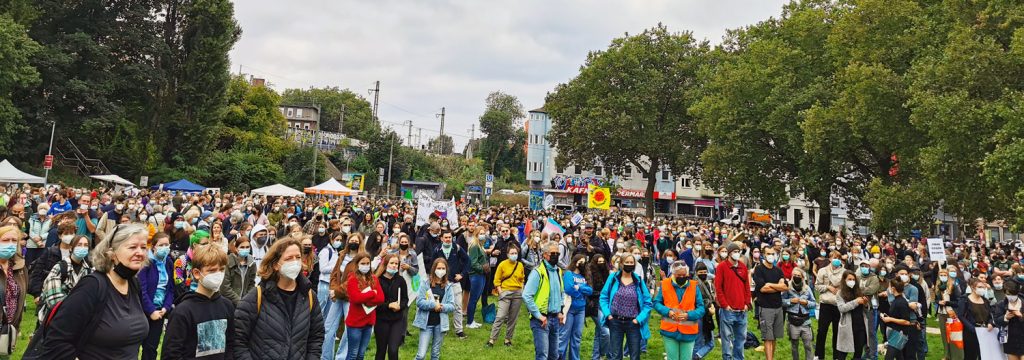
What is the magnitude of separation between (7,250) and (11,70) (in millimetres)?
31408

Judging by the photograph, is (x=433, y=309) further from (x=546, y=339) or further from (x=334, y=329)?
(x=546, y=339)

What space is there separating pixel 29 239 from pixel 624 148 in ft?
117

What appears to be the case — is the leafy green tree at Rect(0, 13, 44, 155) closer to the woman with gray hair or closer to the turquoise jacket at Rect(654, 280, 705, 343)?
the woman with gray hair

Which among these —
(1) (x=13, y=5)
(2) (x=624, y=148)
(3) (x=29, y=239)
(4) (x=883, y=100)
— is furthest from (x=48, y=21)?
(4) (x=883, y=100)

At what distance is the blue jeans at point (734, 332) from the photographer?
7.82 meters

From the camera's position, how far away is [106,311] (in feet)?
9.89

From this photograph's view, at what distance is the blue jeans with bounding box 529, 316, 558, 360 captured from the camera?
7.23 metres

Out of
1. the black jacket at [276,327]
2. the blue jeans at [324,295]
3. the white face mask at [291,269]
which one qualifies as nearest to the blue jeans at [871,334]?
the blue jeans at [324,295]

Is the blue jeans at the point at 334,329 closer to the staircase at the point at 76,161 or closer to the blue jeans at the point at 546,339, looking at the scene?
the blue jeans at the point at 546,339

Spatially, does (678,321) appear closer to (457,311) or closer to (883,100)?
(457,311)

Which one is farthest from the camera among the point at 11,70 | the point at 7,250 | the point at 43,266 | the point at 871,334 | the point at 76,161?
the point at 76,161

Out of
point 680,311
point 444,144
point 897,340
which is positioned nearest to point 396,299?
point 680,311

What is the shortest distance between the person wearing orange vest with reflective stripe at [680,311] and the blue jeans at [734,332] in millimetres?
1194

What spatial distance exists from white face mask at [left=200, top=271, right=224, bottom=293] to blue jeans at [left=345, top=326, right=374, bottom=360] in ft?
9.39
